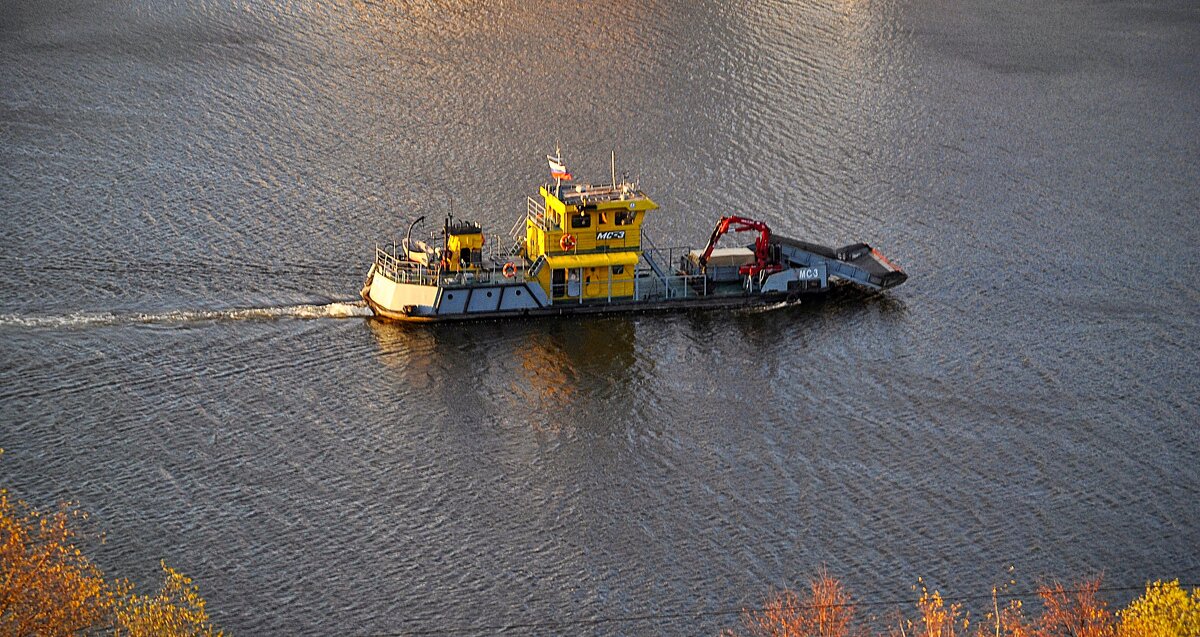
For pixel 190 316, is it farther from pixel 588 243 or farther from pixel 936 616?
pixel 936 616

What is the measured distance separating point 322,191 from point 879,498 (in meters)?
31.7

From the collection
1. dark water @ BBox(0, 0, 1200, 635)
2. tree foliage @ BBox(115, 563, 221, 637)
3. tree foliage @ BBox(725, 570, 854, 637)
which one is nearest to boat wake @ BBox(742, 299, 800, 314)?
dark water @ BBox(0, 0, 1200, 635)

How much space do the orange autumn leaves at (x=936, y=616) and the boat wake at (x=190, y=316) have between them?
Result: 2245 centimetres

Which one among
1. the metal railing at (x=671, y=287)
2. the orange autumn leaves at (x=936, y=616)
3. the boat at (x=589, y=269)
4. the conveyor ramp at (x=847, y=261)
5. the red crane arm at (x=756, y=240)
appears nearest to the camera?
the orange autumn leaves at (x=936, y=616)

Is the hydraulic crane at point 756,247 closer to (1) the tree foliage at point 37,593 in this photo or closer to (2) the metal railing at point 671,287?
(2) the metal railing at point 671,287

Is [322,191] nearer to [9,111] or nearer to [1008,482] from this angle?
[9,111]

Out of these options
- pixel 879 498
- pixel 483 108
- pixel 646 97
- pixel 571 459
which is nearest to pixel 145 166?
pixel 483 108

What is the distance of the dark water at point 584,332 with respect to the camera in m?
46.4

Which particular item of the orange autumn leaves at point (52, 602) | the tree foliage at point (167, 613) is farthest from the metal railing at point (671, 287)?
the orange autumn leaves at point (52, 602)

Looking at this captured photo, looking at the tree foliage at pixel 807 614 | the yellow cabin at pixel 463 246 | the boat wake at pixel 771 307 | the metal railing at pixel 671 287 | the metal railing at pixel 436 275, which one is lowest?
the tree foliage at pixel 807 614

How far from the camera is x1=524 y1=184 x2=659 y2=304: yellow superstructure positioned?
61.9 meters

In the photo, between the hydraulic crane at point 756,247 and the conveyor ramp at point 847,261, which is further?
the hydraulic crane at point 756,247

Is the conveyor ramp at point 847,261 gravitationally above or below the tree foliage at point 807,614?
above

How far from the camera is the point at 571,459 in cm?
5156
